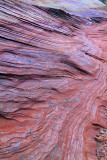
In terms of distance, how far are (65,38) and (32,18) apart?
4.13 ft

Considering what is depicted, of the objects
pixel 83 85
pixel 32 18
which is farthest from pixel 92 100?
pixel 32 18

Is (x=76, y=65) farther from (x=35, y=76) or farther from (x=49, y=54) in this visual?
(x=35, y=76)

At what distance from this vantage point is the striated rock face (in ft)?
8.67

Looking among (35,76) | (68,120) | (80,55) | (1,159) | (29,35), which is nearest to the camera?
(1,159)

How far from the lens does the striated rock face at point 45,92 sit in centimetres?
264

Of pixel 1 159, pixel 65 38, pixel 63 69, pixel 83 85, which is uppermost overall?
pixel 65 38

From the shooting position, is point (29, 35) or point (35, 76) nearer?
point (35, 76)

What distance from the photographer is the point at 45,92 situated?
3354 mm

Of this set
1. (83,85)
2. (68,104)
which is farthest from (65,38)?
(68,104)

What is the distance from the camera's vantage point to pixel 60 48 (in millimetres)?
3984

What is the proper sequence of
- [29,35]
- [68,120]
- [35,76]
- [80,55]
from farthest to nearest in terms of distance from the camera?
1. [80,55]
2. [29,35]
3. [35,76]
4. [68,120]

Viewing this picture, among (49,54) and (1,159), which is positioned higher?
(49,54)

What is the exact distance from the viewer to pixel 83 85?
3.88 metres

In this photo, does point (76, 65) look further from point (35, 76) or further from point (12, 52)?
point (12, 52)
